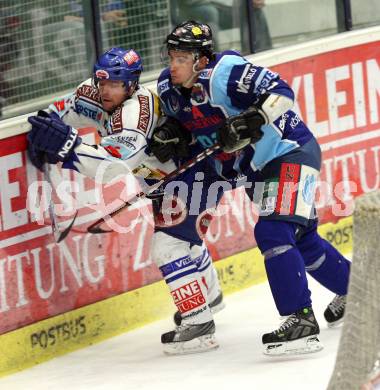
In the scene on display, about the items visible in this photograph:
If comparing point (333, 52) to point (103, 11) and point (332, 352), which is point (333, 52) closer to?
point (103, 11)

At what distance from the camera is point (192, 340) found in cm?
529

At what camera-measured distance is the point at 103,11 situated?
5.99m

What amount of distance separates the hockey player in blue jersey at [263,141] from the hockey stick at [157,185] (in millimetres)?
61

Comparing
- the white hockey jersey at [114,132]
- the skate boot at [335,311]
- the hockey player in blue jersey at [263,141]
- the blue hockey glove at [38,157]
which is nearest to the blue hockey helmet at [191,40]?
the hockey player in blue jersey at [263,141]

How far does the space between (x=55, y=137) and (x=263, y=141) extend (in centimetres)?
77

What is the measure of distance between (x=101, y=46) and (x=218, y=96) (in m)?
1.12

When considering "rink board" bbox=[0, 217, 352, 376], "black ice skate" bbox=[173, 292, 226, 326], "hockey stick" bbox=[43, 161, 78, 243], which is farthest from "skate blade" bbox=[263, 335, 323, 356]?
"hockey stick" bbox=[43, 161, 78, 243]

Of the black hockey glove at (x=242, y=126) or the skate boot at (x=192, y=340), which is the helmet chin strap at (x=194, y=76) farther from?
the skate boot at (x=192, y=340)

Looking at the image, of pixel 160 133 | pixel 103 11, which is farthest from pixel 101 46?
pixel 160 133

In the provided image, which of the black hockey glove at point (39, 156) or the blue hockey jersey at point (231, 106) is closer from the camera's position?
the blue hockey jersey at point (231, 106)

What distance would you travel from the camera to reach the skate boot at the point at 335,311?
5.39 metres

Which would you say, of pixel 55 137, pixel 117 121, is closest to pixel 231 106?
pixel 117 121

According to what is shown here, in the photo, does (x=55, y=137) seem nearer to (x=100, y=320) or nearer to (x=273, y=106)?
(x=273, y=106)

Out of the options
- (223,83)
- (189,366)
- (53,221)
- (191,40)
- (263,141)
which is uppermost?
(191,40)
